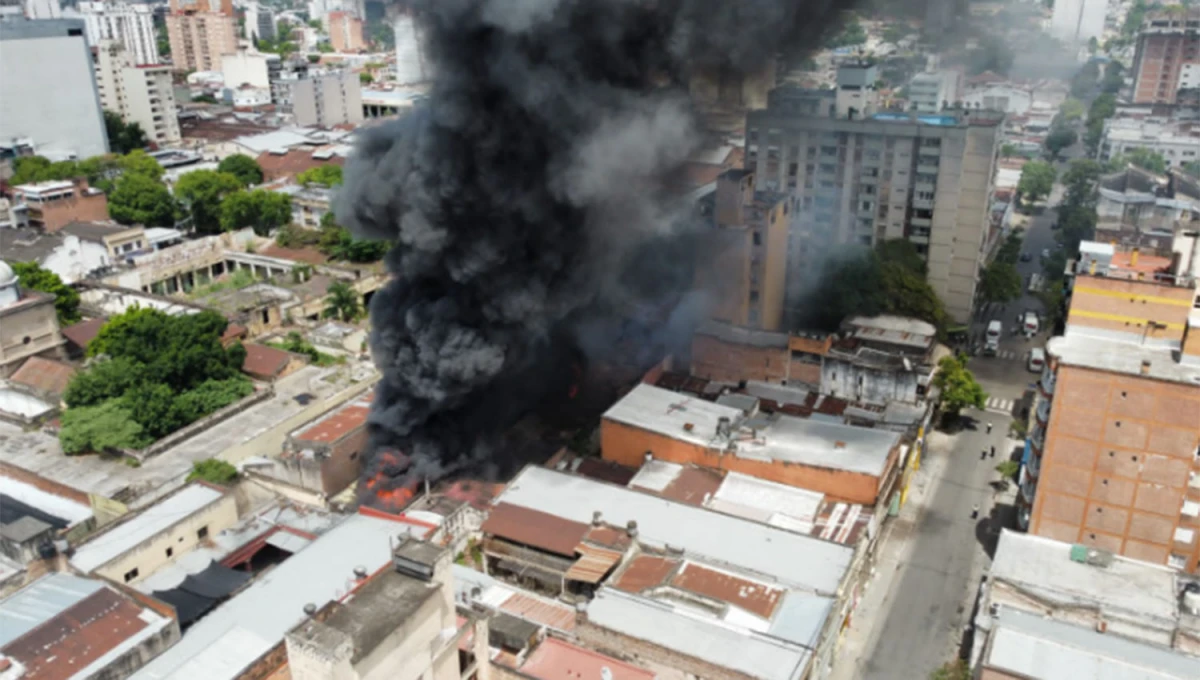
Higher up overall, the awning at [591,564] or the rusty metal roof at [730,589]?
the rusty metal roof at [730,589]

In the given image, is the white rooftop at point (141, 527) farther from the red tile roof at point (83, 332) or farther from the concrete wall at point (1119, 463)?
the concrete wall at point (1119, 463)

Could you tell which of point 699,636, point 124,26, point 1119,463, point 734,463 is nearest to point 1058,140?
point 1119,463

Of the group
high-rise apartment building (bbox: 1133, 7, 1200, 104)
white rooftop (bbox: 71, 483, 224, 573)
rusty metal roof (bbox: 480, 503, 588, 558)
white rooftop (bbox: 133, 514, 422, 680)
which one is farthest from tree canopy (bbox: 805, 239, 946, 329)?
high-rise apartment building (bbox: 1133, 7, 1200, 104)

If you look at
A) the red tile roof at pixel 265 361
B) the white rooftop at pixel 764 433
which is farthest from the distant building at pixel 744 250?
the red tile roof at pixel 265 361

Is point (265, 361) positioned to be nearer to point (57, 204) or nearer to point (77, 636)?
point (77, 636)

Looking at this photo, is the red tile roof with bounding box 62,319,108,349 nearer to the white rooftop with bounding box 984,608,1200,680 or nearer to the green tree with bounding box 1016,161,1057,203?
the white rooftop with bounding box 984,608,1200,680

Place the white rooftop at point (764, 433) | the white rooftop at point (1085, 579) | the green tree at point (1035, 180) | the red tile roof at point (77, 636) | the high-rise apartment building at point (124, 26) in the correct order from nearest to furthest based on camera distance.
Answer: the red tile roof at point (77, 636)
the white rooftop at point (1085, 579)
the white rooftop at point (764, 433)
the green tree at point (1035, 180)
the high-rise apartment building at point (124, 26)
